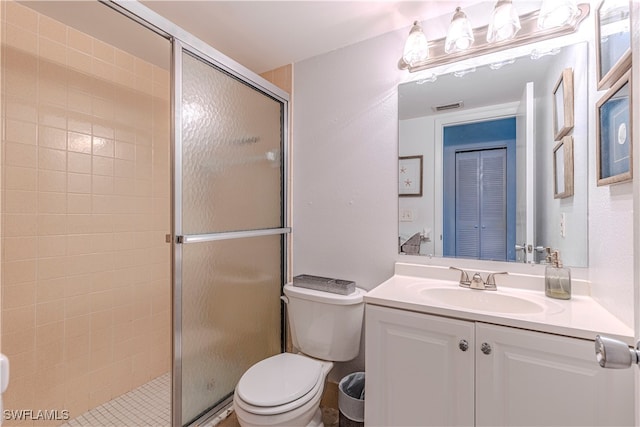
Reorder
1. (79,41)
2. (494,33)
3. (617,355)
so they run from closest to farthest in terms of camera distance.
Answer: (617,355), (494,33), (79,41)

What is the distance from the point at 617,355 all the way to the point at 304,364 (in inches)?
48.7

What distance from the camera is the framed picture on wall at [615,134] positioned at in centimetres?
93

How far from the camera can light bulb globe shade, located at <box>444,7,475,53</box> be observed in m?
1.39

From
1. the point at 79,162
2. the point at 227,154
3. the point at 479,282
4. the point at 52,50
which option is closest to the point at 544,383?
the point at 479,282

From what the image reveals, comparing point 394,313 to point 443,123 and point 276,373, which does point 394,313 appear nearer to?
point 276,373

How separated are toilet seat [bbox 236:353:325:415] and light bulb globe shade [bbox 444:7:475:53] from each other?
1.69 m

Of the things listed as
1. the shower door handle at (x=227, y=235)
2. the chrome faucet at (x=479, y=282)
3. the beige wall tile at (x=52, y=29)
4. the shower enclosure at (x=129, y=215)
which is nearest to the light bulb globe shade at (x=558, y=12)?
the chrome faucet at (x=479, y=282)

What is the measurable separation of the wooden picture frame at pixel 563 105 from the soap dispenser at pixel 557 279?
1.73 ft

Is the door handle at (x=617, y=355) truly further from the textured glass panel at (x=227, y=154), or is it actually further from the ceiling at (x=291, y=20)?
the ceiling at (x=291, y=20)

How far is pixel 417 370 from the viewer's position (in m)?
1.13

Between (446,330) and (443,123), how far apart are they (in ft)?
3.37

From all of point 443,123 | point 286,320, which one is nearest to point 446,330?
point 443,123

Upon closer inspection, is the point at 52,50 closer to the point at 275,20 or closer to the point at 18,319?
the point at 275,20

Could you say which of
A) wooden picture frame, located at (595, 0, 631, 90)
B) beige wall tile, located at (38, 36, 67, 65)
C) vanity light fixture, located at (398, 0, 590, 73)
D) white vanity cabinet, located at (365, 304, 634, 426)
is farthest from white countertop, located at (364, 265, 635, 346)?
beige wall tile, located at (38, 36, 67, 65)
